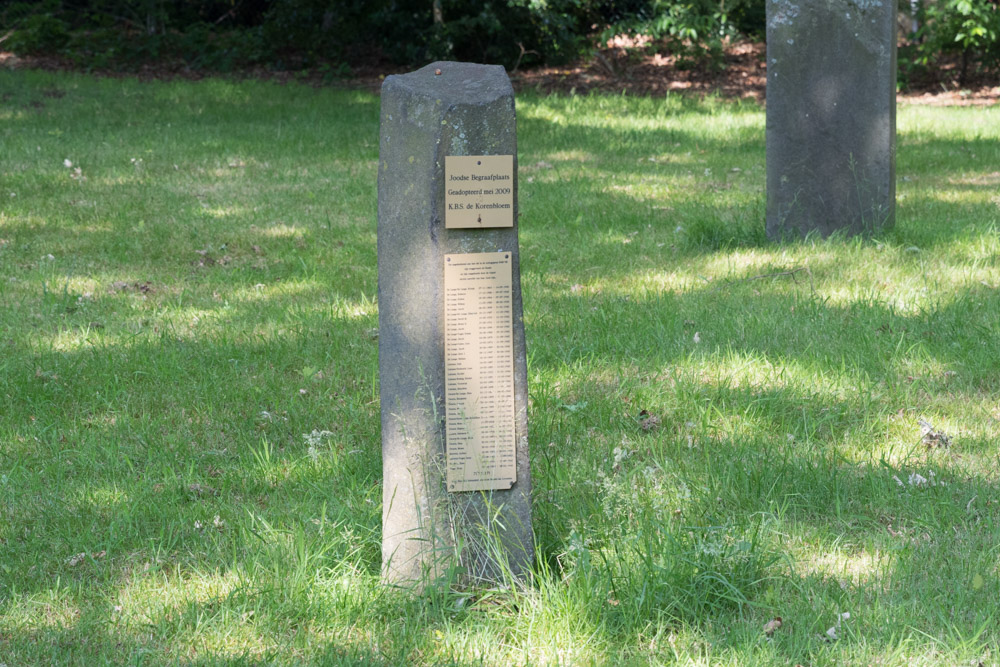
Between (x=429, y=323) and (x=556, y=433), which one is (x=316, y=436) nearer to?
(x=556, y=433)

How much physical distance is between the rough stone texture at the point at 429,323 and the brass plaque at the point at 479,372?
3 cm

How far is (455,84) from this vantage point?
2.85 meters

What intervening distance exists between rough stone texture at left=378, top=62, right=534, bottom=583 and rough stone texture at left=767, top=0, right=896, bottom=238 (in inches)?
166

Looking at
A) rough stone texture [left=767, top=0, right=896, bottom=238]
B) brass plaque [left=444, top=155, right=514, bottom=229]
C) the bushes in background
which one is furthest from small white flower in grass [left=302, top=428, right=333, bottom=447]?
the bushes in background

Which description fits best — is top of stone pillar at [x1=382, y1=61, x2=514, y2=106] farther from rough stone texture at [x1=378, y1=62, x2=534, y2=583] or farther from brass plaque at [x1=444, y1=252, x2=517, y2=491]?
brass plaque at [x1=444, y1=252, x2=517, y2=491]

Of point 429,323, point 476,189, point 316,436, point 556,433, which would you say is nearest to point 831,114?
point 556,433

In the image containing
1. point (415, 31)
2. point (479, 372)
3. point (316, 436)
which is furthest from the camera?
point (415, 31)

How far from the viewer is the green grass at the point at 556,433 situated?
2824 millimetres

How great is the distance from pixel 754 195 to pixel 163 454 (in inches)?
232

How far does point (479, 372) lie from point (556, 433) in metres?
1.29

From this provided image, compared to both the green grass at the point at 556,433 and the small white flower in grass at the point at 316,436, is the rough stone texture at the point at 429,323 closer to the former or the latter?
the green grass at the point at 556,433

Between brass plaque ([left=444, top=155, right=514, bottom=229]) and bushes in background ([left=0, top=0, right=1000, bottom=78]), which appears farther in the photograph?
bushes in background ([left=0, top=0, right=1000, bottom=78])

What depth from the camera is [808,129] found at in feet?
21.7

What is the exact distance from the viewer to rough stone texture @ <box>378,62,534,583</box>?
9.16ft
